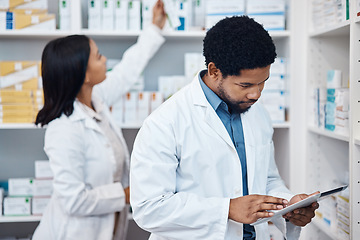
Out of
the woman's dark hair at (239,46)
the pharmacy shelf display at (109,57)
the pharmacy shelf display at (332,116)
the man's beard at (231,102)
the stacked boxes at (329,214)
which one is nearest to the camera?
the woman's dark hair at (239,46)

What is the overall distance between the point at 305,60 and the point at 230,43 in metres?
1.25

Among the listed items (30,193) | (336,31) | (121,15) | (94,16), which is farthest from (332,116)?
(30,193)

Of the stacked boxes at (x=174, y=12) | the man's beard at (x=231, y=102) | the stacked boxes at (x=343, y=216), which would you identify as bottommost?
the stacked boxes at (x=343, y=216)

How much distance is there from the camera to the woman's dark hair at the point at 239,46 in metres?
1.22

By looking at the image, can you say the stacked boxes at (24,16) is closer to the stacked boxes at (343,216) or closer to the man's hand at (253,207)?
the man's hand at (253,207)

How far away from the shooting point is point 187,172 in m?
1.36

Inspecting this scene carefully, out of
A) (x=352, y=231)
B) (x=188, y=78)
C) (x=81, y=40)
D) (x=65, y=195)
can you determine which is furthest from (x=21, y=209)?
(x=352, y=231)

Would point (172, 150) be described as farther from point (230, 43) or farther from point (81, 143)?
point (81, 143)

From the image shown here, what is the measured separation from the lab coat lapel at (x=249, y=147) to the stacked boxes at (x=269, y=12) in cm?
109

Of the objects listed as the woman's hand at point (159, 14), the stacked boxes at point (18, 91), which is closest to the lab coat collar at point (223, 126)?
the woman's hand at point (159, 14)

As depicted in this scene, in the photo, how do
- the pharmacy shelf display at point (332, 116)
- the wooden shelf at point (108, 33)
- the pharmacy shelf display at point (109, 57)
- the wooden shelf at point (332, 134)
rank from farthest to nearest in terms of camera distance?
1. the pharmacy shelf display at point (109, 57)
2. the wooden shelf at point (108, 33)
3. the wooden shelf at point (332, 134)
4. the pharmacy shelf display at point (332, 116)

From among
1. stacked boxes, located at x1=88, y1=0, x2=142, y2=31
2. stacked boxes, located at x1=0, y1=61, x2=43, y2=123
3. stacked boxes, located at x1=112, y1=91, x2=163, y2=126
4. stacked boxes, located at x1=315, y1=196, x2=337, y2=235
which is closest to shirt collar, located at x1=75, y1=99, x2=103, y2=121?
stacked boxes, located at x1=112, y1=91, x2=163, y2=126

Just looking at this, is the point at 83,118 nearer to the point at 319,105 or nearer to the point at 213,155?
the point at 213,155

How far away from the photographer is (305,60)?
7.70 feet
